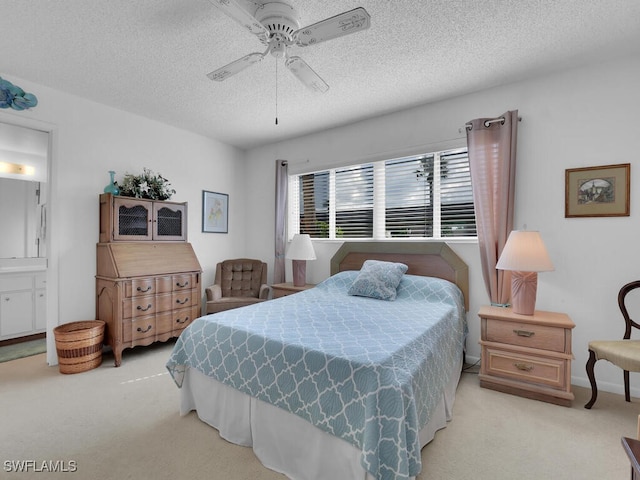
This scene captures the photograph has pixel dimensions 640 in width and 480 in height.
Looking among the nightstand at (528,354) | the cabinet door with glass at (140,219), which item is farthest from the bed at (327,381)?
the cabinet door with glass at (140,219)

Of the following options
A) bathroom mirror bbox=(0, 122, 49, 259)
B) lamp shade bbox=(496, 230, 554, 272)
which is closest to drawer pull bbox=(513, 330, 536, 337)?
lamp shade bbox=(496, 230, 554, 272)

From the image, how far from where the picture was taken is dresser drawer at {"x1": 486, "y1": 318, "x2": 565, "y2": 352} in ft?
7.57

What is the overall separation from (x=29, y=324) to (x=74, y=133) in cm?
261

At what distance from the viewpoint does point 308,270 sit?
4.30 meters

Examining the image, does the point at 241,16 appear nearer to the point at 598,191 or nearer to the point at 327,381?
the point at 327,381

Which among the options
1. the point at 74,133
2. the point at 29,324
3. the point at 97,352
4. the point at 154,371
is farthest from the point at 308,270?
the point at 29,324

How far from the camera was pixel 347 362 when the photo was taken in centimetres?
145

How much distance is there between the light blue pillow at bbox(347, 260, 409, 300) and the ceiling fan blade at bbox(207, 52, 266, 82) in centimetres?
210

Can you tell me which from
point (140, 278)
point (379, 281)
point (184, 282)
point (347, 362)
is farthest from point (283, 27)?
point (184, 282)

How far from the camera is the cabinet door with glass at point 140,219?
10.7 ft

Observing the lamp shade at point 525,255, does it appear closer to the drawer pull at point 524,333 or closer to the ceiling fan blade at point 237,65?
the drawer pull at point 524,333

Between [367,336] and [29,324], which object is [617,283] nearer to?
[367,336]

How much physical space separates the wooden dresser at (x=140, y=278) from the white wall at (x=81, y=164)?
168mm

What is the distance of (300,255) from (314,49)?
232 cm
